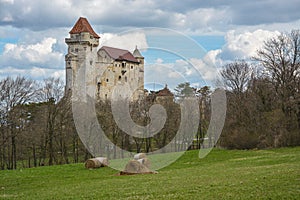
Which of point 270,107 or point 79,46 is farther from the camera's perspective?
point 79,46

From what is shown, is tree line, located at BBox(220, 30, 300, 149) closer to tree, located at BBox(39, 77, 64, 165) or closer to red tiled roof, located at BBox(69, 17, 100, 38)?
tree, located at BBox(39, 77, 64, 165)

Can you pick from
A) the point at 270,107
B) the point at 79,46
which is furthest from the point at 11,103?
the point at 79,46

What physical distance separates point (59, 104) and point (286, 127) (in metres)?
28.1

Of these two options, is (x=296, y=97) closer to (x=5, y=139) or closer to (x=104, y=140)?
(x=104, y=140)

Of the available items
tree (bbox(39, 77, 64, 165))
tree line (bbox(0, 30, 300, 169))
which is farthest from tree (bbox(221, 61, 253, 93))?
tree (bbox(39, 77, 64, 165))

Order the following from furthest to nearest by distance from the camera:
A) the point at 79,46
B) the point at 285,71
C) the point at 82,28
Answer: the point at 82,28 < the point at 79,46 < the point at 285,71

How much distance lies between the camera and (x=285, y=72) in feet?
185

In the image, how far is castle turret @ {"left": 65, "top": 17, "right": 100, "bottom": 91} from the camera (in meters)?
119

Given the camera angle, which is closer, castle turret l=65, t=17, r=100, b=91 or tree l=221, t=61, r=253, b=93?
tree l=221, t=61, r=253, b=93

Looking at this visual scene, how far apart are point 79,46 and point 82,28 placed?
5242 millimetres

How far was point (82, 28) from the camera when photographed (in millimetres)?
124062

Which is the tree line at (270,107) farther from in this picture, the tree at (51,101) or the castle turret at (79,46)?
the castle turret at (79,46)

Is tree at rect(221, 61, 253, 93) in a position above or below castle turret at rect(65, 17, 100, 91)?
below

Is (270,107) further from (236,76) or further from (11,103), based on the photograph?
(11,103)
